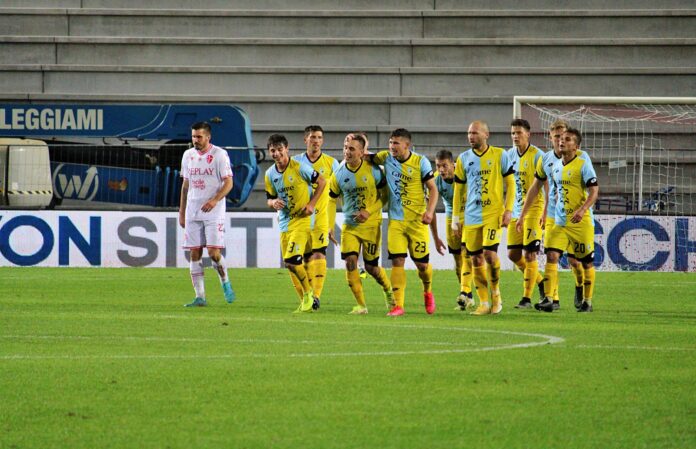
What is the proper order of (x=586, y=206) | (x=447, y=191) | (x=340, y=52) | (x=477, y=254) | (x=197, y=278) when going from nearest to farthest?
(x=586, y=206) < (x=477, y=254) < (x=197, y=278) < (x=447, y=191) < (x=340, y=52)

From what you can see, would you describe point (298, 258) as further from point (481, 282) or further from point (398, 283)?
point (481, 282)

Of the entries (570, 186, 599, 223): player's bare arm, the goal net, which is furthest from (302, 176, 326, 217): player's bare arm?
the goal net

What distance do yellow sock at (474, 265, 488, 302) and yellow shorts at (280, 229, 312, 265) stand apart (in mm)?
1888

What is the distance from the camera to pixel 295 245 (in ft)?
48.0

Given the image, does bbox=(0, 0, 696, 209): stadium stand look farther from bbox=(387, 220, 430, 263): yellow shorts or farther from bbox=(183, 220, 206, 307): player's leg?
bbox=(387, 220, 430, 263): yellow shorts

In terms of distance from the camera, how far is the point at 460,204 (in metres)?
15.1

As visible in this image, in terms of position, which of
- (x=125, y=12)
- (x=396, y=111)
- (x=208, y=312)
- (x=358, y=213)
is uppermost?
(x=125, y=12)

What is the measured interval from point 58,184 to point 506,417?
69.9ft

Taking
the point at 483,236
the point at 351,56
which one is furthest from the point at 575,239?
the point at 351,56

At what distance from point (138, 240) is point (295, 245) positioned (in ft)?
32.2

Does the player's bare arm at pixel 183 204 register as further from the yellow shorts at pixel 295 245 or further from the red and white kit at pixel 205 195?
the yellow shorts at pixel 295 245

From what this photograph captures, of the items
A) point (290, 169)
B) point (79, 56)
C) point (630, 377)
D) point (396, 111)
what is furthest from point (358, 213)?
point (79, 56)

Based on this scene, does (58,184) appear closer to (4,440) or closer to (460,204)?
(460,204)

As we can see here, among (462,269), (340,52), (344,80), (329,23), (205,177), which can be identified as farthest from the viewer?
(329,23)
